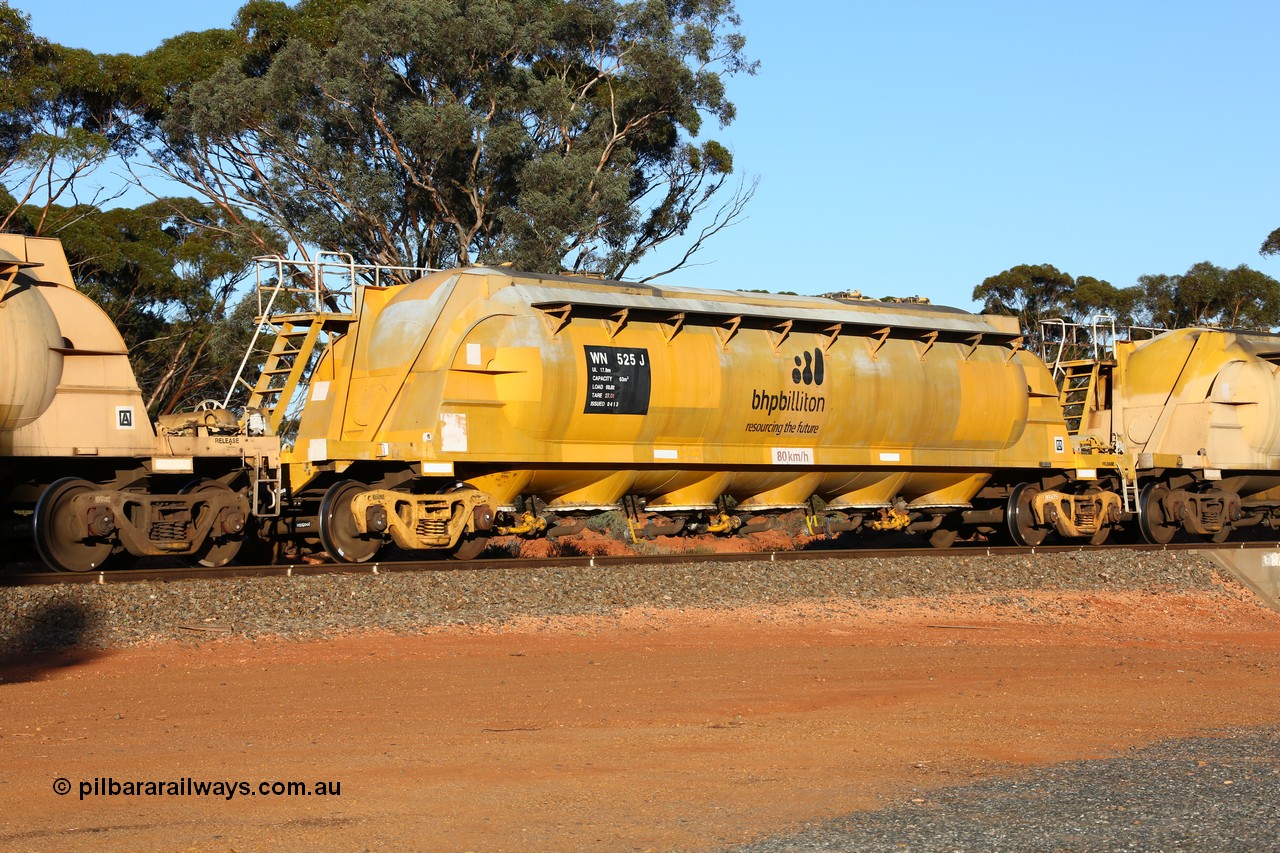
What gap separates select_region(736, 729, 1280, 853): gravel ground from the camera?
6184 mm

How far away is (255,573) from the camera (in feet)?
48.6

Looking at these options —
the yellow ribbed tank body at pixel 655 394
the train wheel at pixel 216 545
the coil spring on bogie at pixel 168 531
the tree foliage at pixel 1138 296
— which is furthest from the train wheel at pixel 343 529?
the tree foliage at pixel 1138 296

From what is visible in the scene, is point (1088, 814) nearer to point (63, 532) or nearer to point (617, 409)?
point (617, 409)

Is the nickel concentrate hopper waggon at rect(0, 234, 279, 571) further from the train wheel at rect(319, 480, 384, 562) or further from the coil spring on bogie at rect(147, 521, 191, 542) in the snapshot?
the train wheel at rect(319, 480, 384, 562)

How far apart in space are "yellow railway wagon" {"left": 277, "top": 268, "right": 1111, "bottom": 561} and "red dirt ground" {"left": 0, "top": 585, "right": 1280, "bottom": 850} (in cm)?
296

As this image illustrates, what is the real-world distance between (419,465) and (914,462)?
800 cm

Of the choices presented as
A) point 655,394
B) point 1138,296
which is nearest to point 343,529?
point 655,394

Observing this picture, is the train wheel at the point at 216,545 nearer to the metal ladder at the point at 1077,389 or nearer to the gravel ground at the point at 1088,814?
A: the gravel ground at the point at 1088,814

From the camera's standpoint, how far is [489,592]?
14680 mm

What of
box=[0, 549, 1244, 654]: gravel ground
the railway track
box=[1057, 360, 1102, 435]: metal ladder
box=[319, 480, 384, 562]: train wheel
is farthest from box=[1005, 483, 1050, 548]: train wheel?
box=[319, 480, 384, 562]: train wheel

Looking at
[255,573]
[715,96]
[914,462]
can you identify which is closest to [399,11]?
[715,96]

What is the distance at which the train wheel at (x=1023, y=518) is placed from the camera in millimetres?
21859

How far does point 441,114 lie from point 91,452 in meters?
19.8

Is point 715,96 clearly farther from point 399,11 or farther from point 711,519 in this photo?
point 711,519
